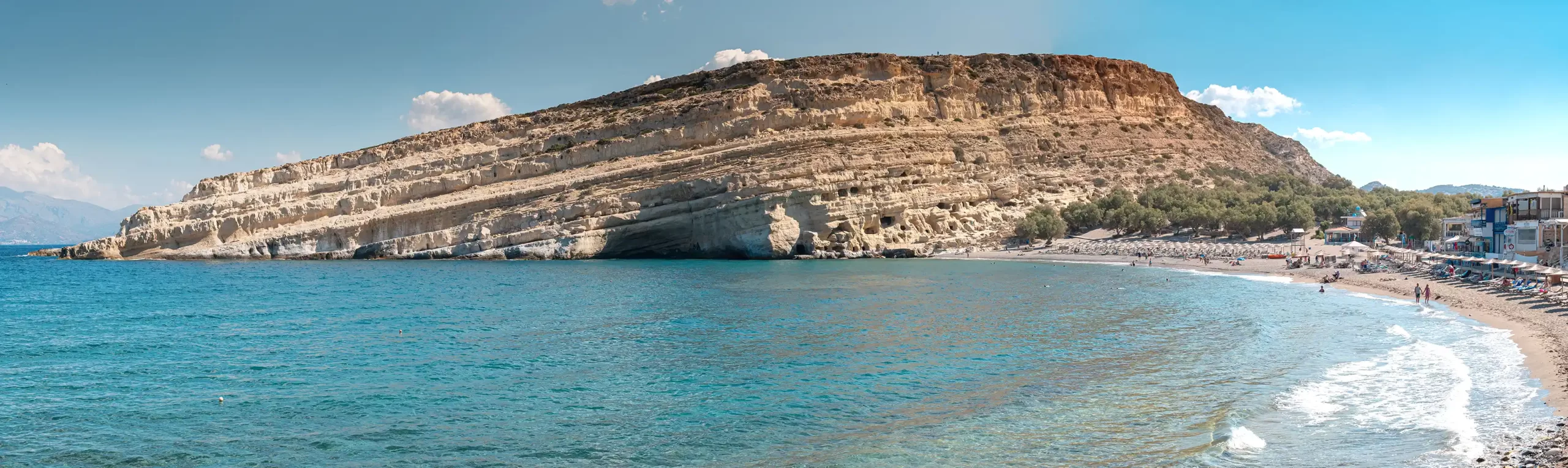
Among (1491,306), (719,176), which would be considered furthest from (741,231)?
(1491,306)

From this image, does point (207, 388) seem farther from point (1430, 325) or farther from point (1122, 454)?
point (1430, 325)

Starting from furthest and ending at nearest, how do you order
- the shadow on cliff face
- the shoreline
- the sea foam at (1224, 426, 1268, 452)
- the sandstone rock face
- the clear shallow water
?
the sandstone rock face
the shadow on cliff face
the shoreline
the clear shallow water
the sea foam at (1224, 426, 1268, 452)

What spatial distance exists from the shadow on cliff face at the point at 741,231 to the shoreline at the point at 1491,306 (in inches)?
687

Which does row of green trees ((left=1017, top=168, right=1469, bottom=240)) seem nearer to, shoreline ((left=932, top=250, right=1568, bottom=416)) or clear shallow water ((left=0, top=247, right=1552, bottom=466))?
shoreline ((left=932, top=250, right=1568, bottom=416))

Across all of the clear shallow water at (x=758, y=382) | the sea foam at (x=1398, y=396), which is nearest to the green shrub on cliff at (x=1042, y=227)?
the clear shallow water at (x=758, y=382)

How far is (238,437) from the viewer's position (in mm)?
13609

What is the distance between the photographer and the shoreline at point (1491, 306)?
1714cm

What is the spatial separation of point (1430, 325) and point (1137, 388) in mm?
13902

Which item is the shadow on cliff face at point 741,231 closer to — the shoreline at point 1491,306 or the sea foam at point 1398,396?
the shoreline at point 1491,306

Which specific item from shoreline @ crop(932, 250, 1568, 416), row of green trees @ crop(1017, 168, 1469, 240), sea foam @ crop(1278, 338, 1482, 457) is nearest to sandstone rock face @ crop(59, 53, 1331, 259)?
row of green trees @ crop(1017, 168, 1469, 240)

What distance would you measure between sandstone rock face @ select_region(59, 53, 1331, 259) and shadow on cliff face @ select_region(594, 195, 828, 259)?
118mm

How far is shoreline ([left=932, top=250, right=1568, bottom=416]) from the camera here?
17.1m

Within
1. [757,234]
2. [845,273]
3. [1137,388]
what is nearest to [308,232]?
[757,234]

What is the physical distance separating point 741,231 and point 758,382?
43110mm
